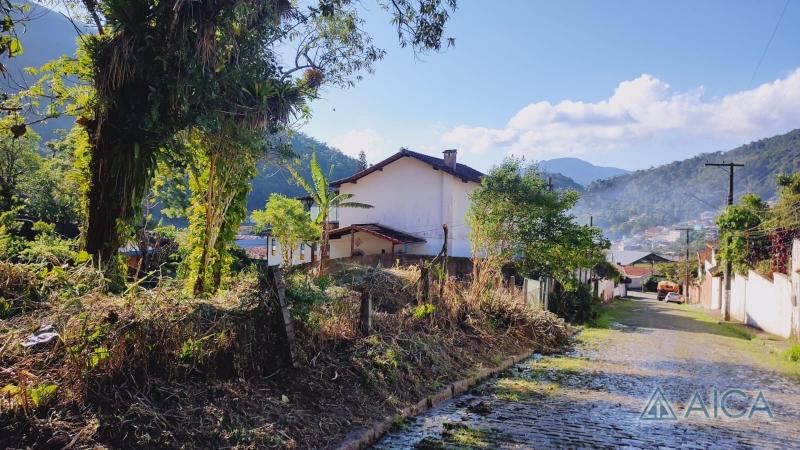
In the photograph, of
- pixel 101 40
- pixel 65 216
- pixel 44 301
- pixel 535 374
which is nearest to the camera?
pixel 44 301

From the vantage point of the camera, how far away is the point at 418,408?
291 inches

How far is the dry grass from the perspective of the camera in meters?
4.31

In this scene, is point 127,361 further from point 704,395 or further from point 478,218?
point 478,218

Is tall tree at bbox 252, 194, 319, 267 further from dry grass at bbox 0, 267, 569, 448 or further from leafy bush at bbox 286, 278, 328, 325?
leafy bush at bbox 286, 278, 328, 325

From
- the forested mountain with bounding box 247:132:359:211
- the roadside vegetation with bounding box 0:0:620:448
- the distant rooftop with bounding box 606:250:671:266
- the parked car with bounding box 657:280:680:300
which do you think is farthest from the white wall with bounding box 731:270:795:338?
the distant rooftop with bounding box 606:250:671:266

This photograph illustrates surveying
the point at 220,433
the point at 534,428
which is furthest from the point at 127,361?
the point at 534,428

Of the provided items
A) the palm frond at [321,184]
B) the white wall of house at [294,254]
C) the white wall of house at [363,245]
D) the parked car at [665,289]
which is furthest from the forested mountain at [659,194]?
the palm frond at [321,184]

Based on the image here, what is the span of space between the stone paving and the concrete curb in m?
0.13

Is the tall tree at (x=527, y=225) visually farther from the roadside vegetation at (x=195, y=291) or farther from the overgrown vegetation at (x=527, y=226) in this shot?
the roadside vegetation at (x=195, y=291)

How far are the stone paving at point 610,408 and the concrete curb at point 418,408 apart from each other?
128mm

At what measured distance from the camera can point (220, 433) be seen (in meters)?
4.83

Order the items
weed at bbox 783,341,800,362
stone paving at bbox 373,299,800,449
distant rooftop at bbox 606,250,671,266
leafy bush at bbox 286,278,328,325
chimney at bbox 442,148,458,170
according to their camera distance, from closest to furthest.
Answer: stone paving at bbox 373,299,800,449 → leafy bush at bbox 286,278,328,325 → weed at bbox 783,341,800,362 → chimney at bbox 442,148,458,170 → distant rooftop at bbox 606,250,671,266

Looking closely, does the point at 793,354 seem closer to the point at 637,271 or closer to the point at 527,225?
the point at 527,225

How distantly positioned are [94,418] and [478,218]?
19063 mm
